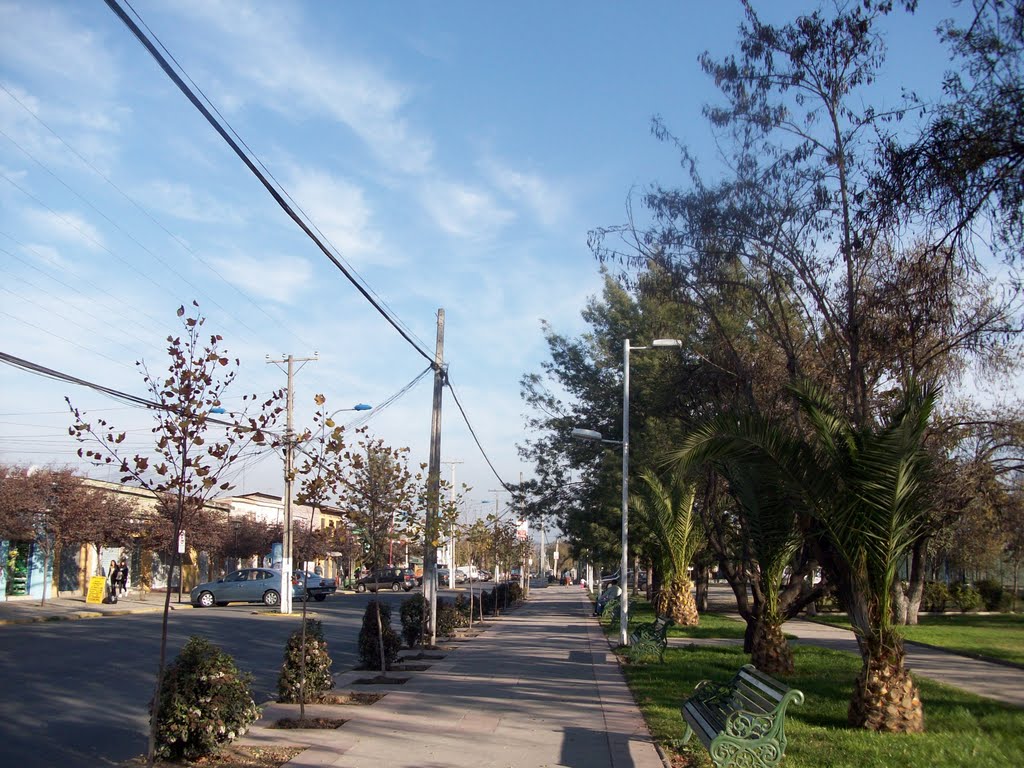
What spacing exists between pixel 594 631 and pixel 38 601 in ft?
73.7

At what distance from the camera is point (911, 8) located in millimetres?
9695

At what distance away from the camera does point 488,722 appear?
1131cm

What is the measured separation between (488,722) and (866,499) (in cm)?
509

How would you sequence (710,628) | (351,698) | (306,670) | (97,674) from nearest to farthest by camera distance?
1. (306,670)
2. (351,698)
3. (97,674)
4. (710,628)

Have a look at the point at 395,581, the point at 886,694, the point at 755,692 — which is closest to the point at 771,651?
the point at 886,694

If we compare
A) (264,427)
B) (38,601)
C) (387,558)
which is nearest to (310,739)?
(264,427)

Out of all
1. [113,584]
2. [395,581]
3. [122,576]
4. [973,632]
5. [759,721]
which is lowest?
[973,632]

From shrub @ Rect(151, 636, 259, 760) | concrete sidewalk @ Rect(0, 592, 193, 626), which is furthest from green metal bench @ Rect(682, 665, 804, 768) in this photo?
concrete sidewalk @ Rect(0, 592, 193, 626)

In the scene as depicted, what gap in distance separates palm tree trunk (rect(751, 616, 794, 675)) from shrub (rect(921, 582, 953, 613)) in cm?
2812

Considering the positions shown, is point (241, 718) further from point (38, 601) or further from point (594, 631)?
point (38, 601)

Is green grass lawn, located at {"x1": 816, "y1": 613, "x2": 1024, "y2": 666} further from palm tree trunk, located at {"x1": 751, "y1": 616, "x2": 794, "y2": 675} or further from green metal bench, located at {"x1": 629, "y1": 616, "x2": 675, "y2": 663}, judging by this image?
green metal bench, located at {"x1": 629, "y1": 616, "x2": 675, "y2": 663}

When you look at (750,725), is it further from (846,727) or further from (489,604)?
(489,604)

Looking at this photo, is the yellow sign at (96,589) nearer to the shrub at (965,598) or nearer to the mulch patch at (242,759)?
the mulch patch at (242,759)

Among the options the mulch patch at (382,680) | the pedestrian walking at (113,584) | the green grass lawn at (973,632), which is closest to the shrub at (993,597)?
the green grass lawn at (973,632)
